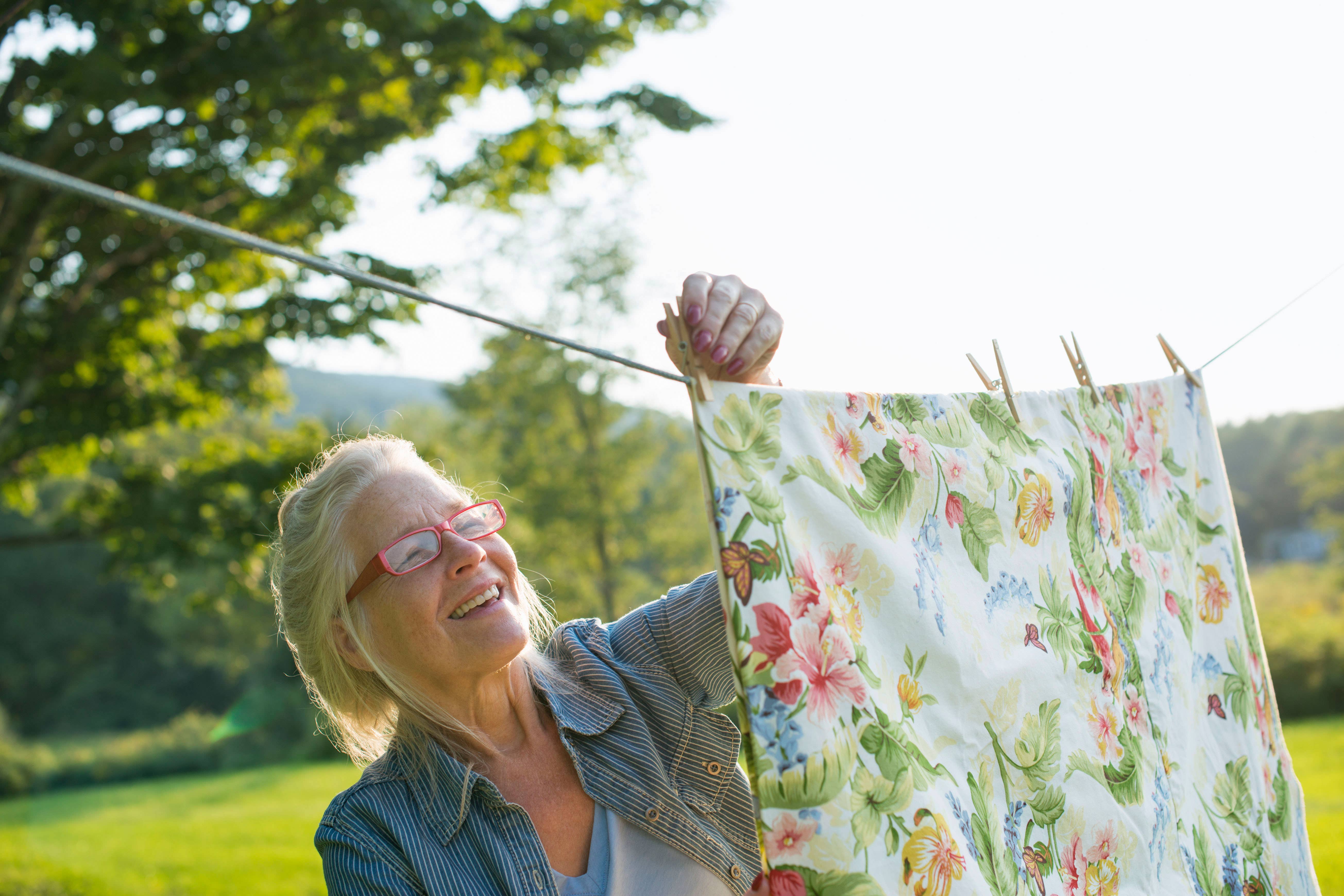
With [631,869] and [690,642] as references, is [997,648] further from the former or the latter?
[631,869]

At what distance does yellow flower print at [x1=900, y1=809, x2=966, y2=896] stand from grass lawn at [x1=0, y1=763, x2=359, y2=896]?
10.1 metres

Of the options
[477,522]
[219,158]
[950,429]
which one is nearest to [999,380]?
[950,429]

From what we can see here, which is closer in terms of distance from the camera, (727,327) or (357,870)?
(727,327)

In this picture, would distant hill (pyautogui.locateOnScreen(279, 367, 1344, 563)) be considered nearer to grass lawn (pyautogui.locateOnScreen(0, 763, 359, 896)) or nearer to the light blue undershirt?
grass lawn (pyautogui.locateOnScreen(0, 763, 359, 896))

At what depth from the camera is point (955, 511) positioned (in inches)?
59.2

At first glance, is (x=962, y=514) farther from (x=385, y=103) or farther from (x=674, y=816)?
(x=385, y=103)

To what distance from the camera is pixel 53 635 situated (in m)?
32.9

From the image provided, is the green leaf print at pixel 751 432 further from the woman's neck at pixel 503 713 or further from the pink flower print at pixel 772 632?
the woman's neck at pixel 503 713

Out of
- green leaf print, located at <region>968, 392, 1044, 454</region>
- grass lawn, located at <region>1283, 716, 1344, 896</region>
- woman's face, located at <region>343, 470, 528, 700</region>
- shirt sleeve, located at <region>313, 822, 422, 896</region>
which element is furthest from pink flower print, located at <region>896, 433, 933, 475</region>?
grass lawn, located at <region>1283, 716, 1344, 896</region>

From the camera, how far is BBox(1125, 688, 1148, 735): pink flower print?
162 cm

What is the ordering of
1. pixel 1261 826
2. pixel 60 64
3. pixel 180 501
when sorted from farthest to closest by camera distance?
pixel 180 501 → pixel 60 64 → pixel 1261 826

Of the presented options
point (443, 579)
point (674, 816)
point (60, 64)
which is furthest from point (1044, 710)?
point (60, 64)

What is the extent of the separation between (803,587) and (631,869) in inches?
26.1

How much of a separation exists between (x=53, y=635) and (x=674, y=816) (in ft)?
127
